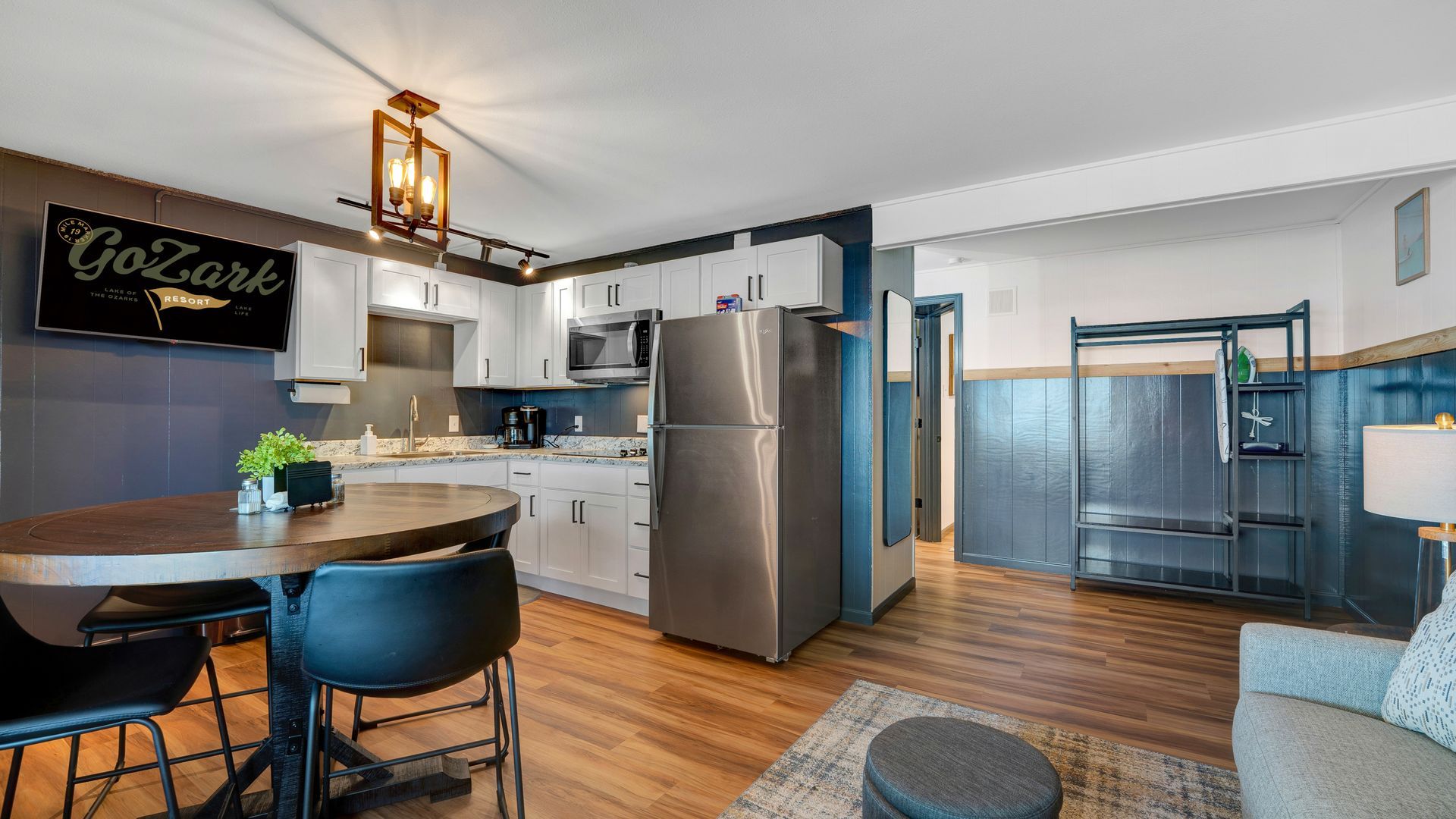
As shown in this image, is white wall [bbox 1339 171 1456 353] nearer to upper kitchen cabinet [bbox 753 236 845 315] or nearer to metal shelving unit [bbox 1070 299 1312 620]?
metal shelving unit [bbox 1070 299 1312 620]

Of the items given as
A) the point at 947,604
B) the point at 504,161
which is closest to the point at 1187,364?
Answer: the point at 947,604

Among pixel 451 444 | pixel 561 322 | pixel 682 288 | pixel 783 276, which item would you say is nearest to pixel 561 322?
pixel 561 322

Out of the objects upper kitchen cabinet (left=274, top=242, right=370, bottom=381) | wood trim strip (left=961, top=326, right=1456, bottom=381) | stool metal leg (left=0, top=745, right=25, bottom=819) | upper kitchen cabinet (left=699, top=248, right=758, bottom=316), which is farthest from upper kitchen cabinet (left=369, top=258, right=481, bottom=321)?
wood trim strip (left=961, top=326, right=1456, bottom=381)

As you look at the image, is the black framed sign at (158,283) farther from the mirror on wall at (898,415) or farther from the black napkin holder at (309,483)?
the mirror on wall at (898,415)

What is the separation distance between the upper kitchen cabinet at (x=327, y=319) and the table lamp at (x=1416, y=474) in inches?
197

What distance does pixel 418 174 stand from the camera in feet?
7.47

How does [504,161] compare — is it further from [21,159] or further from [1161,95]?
[1161,95]

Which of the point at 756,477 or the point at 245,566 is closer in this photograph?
the point at 245,566

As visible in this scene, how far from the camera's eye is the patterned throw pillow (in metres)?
1.38

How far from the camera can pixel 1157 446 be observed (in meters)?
4.33

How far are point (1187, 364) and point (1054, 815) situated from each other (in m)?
3.91

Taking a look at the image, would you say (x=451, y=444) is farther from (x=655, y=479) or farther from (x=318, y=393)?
(x=655, y=479)

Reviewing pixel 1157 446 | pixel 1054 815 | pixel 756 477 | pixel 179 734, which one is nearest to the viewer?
pixel 1054 815

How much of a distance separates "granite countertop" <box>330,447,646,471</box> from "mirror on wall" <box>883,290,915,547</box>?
1531mm
